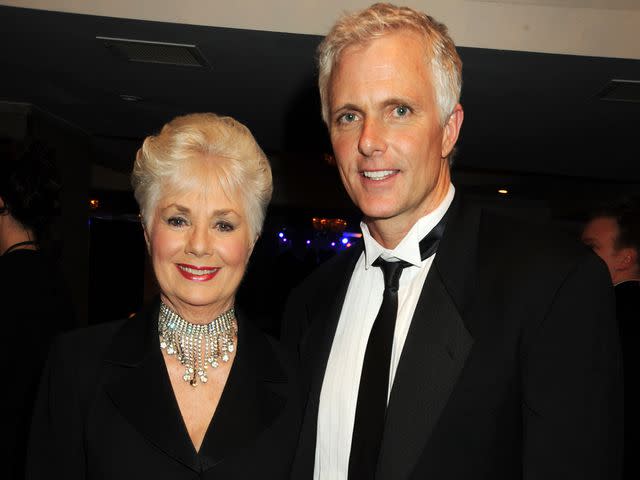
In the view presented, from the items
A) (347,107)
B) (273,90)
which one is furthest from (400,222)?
(273,90)

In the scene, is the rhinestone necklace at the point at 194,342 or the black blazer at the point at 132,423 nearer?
the black blazer at the point at 132,423

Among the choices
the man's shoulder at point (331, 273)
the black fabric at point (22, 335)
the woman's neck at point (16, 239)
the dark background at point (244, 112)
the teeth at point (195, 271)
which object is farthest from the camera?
the dark background at point (244, 112)

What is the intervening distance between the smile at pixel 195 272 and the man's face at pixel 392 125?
1.55 feet

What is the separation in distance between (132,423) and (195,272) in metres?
0.44

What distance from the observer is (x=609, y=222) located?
382cm

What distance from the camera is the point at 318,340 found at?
2055mm

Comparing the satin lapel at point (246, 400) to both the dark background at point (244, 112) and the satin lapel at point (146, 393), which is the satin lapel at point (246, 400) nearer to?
the satin lapel at point (146, 393)

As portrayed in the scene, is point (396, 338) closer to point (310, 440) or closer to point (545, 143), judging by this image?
point (310, 440)

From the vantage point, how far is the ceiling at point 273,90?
15.2 ft

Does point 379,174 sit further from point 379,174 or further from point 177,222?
point 177,222

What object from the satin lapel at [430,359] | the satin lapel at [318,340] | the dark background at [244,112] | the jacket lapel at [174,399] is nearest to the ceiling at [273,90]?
the dark background at [244,112]

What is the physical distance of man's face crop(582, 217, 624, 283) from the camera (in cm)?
364

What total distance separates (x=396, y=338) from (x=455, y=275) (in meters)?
0.24

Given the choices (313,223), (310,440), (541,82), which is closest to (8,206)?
(310,440)
